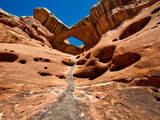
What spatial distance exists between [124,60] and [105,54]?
3.32m

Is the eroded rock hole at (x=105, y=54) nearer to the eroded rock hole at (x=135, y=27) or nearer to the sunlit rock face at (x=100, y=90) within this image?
the sunlit rock face at (x=100, y=90)

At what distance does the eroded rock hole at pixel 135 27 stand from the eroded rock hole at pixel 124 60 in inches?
191

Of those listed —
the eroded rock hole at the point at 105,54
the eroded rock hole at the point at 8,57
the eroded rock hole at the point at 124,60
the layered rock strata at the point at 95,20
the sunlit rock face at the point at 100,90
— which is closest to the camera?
the sunlit rock face at the point at 100,90

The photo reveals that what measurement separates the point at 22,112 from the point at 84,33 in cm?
2621

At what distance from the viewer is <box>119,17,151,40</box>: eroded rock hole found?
8630mm

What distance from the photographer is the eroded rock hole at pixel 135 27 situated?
340 inches

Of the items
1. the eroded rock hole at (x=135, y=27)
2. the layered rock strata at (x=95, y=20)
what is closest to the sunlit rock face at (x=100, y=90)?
the eroded rock hole at (x=135, y=27)

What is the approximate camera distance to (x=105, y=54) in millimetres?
9539

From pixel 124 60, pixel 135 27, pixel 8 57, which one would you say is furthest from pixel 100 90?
pixel 8 57

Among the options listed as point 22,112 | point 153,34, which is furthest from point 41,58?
point 153,34

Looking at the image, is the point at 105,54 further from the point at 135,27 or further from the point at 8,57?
the point at 8,57

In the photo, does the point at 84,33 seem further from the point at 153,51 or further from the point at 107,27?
the point at 153,51

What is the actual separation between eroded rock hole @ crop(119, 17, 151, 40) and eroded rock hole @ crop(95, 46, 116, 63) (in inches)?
96.3

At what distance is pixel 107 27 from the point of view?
63.6 feet
